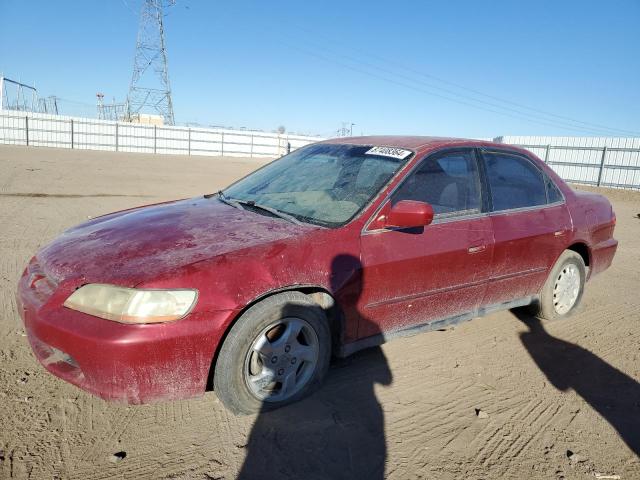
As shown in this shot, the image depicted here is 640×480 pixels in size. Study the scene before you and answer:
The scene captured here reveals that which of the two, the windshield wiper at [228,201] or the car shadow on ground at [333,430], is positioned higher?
the windshield wiper at [228,201]

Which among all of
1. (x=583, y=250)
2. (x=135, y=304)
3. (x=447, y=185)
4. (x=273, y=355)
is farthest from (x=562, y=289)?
(x=135, y=304)

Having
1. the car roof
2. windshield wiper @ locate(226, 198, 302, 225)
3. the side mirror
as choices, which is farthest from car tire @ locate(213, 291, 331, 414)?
the car roof

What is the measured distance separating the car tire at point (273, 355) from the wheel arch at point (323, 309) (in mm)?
25

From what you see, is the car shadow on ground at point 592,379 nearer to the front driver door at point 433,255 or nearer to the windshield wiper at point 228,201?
the front driver door at point 433,255

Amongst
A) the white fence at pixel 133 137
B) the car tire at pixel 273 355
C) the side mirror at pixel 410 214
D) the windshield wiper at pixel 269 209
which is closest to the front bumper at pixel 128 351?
the car tire at pixel 273 355

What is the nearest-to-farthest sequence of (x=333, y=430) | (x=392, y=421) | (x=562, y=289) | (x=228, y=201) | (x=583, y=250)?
(x=333, y=430)
(x=392, y=421)
(x=228, y=201)
(x=562, y=289)
(x=583, y=250)

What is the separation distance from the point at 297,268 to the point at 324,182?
1.06m

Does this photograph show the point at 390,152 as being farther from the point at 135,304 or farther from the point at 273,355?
the point at 135,304

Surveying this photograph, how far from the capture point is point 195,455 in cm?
228

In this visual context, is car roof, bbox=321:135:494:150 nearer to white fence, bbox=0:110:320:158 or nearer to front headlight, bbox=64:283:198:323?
front headlight, bbox=64:283:198:323

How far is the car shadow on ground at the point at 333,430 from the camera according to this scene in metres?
2.24

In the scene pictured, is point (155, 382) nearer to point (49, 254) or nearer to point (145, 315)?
point (145, 315)

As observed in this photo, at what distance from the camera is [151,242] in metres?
2.66

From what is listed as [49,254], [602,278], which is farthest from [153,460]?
[602,278]
